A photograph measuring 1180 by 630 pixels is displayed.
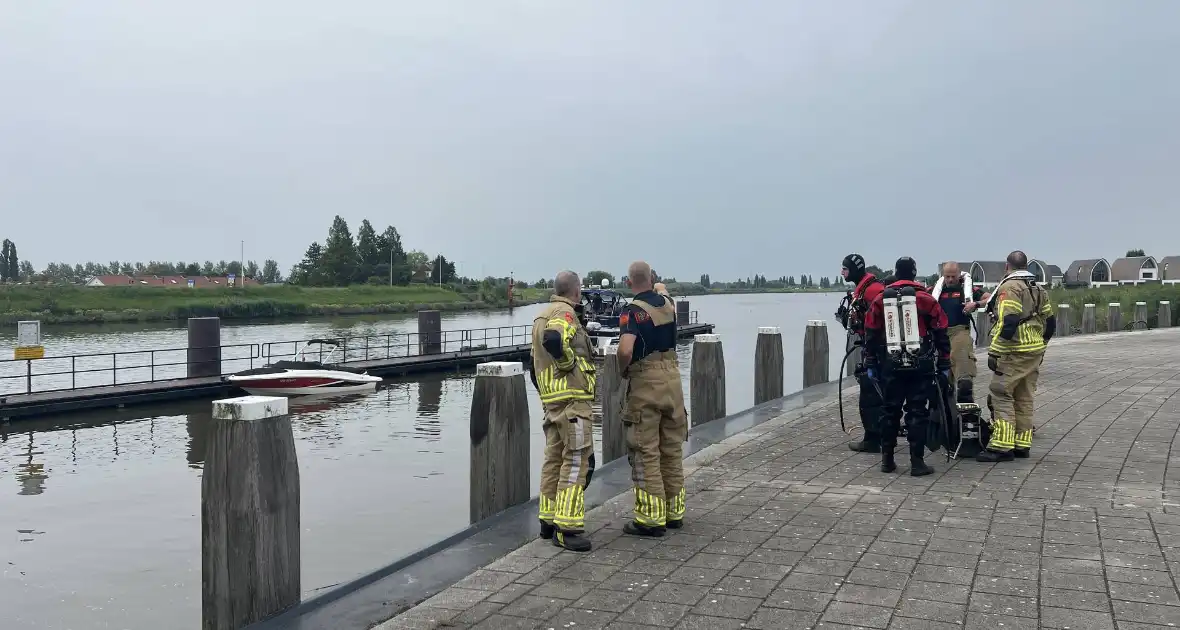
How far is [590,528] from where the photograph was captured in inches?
239

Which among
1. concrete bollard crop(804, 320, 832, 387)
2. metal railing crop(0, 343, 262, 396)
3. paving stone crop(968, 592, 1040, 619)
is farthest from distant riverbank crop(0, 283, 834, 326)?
paving stone crop(968, 592, 1040, 619)

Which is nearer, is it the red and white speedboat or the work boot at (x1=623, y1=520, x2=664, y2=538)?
the work boot at (x1=623, y1=520, x2=664, y2=538)

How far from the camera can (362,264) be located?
14462 cm

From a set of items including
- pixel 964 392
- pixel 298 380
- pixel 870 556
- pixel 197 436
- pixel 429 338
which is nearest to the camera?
pixel 870 556

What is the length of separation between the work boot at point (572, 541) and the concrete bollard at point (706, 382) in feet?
16.1

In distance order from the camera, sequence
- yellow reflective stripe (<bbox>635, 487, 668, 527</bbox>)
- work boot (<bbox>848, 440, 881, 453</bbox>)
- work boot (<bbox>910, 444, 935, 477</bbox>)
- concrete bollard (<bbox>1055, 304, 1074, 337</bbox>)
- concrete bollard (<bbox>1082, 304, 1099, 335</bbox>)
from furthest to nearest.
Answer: concrete bollard (<bbox>1082, 304, 1099, 335</bbox>) → concrete bollard (<bbox>1055, 304, 1074, 337</bbox>) → work boot (<bbox>848, 440, 881, 453</bbox>) → work boot (<bbox>910, 444, 935, 477</bbox>) → yellow reflective stripe (<bbox>635, 487, 668, 527</bbox>)

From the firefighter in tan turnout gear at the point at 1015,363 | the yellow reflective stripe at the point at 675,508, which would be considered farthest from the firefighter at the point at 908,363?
the yellow reflective stripe at the point at 675,508

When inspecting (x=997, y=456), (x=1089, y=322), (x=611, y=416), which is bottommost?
(x=997, y=456)

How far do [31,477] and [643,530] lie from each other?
12784 millimetres

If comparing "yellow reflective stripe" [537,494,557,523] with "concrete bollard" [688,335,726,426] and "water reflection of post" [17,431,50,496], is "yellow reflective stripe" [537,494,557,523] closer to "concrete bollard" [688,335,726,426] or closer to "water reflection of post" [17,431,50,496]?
"concrete bollard" [688,335,726,426]

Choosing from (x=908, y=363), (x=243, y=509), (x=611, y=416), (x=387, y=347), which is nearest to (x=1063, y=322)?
(x=387, y=347)

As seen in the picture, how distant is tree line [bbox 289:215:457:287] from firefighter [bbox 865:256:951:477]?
416ft

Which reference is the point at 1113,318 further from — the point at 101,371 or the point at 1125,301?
the point at 101,371

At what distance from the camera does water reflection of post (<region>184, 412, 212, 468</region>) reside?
1588 centimetres
